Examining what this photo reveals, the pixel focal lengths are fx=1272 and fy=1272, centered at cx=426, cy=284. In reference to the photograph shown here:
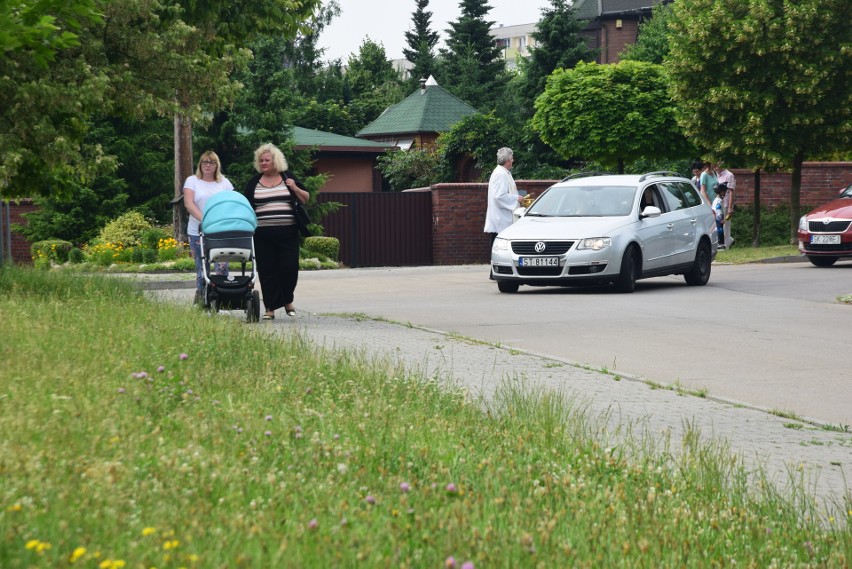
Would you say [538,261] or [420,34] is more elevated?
[420,34]

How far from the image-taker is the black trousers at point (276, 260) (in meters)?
13.6

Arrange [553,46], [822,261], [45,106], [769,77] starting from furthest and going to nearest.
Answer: [553,46]
[769,77]
[822,261]
[45,106]

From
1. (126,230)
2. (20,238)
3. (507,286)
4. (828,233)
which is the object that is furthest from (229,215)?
(20,238)

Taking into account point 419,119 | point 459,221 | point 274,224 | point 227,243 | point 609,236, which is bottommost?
point 459,221

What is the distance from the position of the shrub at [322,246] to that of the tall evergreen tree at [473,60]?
4796cm

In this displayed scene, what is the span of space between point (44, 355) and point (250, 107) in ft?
80.3

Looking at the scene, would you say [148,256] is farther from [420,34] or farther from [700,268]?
[420,34]

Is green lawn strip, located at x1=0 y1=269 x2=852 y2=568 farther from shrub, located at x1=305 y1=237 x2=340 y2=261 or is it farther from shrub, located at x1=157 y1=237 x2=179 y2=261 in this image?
shrub, located at x1=305 y1=237 x2=340 y2=261

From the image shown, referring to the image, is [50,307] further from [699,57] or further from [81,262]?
[699,57]

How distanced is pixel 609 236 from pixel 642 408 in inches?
389

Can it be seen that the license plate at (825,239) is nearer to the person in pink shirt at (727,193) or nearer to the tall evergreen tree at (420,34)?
the person in pink shirt at (727,193)

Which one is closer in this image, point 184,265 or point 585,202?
point 585,202

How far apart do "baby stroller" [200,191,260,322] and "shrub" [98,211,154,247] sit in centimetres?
1609

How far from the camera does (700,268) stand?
19625 mm
